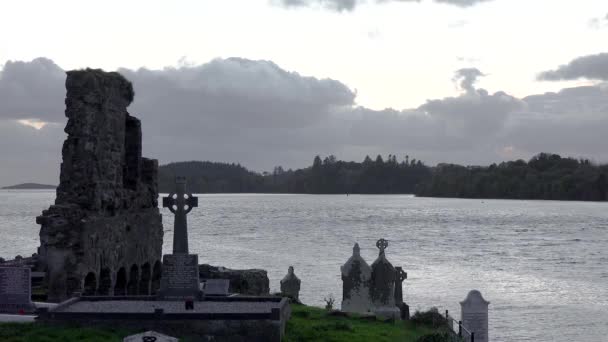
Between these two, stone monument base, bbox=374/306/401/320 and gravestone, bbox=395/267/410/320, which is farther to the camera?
gravestone, bbox=395/267/410/320

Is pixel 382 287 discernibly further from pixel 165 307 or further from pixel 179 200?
pixel 165 307

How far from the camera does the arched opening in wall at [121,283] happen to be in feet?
71.3

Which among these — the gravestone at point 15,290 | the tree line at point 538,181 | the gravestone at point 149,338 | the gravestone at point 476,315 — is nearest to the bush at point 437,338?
the gravestone at point 476,315

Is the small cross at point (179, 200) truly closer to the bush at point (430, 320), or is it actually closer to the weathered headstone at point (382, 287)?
the weathered headstone at point (382, 287)

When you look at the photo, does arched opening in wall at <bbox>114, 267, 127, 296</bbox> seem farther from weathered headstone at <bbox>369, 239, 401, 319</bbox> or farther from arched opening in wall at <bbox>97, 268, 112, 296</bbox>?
weathered headstone at <bbox>369, 239, 401, 319</bbox>

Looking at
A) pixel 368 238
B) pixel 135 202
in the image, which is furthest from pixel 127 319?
pixel 368 238

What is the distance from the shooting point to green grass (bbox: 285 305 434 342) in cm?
1539

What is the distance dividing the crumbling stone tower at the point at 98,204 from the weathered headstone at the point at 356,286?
6224 mm

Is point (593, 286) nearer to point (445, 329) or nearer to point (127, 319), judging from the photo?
point (445, 329)

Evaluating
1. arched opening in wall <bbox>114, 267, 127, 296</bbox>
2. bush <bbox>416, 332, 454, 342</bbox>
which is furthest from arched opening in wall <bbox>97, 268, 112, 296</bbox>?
bush <bbox>416, 332, 454, 342</bbox>

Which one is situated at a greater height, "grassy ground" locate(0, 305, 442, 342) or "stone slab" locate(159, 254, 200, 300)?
"stone slab" locate(159, 254, 200, 300)

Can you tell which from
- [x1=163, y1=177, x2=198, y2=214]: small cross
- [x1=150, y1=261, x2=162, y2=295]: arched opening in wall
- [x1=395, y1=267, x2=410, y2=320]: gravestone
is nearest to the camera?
[x1=163, y1=177, x2=198, y2=214]: small cross

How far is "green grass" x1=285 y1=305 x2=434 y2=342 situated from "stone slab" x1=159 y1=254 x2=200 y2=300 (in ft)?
7.40

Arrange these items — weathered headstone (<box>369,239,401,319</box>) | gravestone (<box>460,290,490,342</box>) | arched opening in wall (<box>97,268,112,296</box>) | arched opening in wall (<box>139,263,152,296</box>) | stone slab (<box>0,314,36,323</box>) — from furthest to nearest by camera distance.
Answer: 1. arched opening in wall (<box>139,263,152,296</box>)
2. arched opening in wall (<box>97,268,112,296</box>)
3. weathered headstone (<box>369,239,401,319</box>)
4. gravestone (<box>460,290,490,342</box>)
5. stone slab (<box>0,314,36,323</box>)
